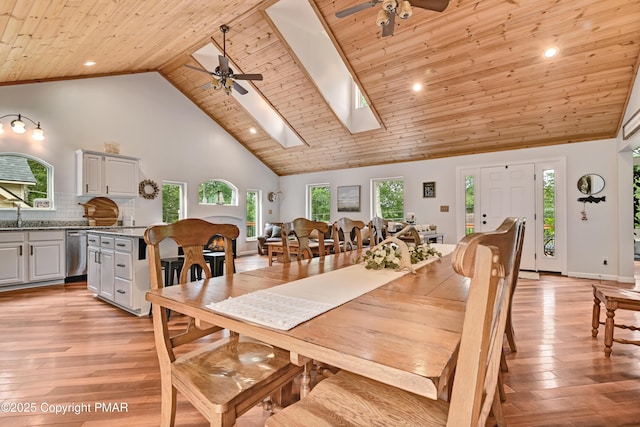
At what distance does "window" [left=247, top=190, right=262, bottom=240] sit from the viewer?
8273 millimetres

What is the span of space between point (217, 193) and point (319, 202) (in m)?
2.74

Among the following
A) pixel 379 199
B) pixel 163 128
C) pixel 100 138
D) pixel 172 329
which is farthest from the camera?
pixel 379 199

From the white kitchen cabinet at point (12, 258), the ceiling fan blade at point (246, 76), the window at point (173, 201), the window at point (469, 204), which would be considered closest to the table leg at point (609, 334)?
the window at point (469, 204)

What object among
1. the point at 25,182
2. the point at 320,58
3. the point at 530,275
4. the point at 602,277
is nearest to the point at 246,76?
the point at 320,58

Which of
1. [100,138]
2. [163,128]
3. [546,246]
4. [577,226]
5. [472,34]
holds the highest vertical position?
[472,34]

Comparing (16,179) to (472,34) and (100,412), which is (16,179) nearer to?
(100,412)

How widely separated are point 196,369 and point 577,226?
6261 millimetres

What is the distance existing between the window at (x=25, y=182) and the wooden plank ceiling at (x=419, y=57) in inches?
46.8

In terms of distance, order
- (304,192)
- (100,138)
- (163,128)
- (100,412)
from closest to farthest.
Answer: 1. (100,412)
2. (100,138)
3. (163,128)
4. (304,192)

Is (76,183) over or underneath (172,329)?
over

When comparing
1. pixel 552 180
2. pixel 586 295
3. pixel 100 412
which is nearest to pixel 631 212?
pixel 552 180

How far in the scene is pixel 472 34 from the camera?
377cm

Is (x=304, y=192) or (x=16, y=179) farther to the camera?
(x=304, y=192)

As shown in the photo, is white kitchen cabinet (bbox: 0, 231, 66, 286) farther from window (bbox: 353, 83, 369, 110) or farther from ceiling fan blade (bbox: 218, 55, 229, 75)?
window (bbox: 353, 83, 369, 110)
